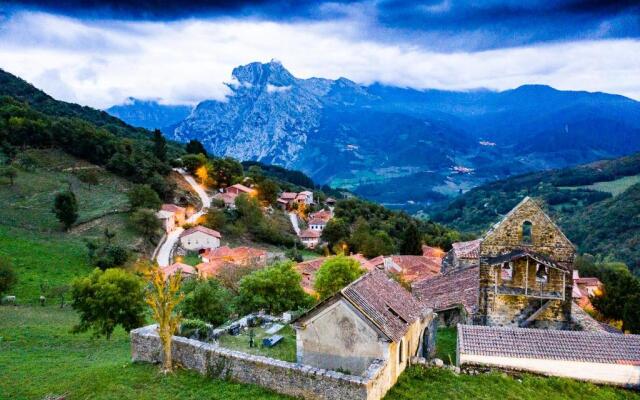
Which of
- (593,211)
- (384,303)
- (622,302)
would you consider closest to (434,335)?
(384,303)

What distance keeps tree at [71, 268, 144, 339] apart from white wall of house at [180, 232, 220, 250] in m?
40.7

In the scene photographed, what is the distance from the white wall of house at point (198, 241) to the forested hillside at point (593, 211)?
48.9 m

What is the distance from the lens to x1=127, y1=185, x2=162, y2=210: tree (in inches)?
2783

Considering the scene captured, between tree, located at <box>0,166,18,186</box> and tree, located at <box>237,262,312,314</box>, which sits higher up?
tree, located at <box>0,166,18,186</box>

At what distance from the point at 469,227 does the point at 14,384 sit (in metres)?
159

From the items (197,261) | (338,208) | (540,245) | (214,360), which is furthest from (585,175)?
(214,360)

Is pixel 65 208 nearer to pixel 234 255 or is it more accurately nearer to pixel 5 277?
pixel 234 255

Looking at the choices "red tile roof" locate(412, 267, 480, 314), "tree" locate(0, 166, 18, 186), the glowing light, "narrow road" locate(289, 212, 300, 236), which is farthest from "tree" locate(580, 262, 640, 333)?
the glowing light

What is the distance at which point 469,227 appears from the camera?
162250 mm

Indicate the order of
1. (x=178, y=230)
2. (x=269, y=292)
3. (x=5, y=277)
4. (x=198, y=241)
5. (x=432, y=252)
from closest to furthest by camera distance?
(x=269, y=292)
(x=5, y=277)
(x=198, y=241)
(x=178, y=230)
(x=432, y=252)

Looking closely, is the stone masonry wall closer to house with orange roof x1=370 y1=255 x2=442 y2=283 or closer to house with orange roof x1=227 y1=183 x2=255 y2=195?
house with orange roof x1=370 y1=255 x2=442 y2=283

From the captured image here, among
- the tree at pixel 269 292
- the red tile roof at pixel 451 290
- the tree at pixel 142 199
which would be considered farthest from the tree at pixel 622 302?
the tree at pixel 142 199

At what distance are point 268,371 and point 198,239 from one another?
5719 cm

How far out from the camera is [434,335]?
877 inches
